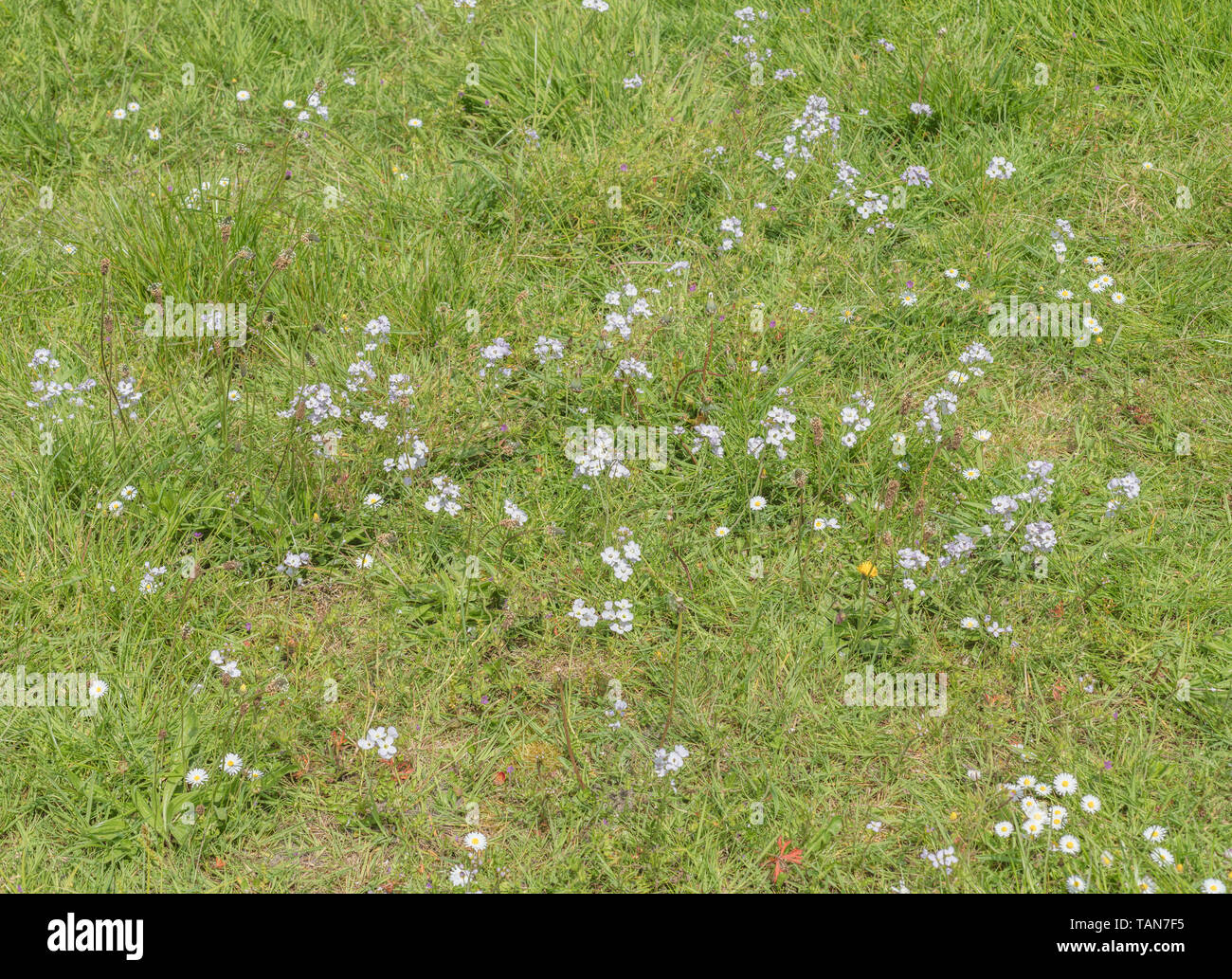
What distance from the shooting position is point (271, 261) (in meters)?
4.24

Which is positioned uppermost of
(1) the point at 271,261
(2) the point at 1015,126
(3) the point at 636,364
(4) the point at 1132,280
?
(2) the point at 1015,126

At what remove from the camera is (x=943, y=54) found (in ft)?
16.0

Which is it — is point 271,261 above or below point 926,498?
above

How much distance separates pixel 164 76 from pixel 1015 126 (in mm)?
4414

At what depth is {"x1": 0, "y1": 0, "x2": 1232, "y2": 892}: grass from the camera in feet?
9.80

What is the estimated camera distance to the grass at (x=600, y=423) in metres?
2.99

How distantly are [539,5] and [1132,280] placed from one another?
3.31 metres

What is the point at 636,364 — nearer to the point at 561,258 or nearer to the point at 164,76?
the point at 561,258

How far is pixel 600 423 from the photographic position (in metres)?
3.95

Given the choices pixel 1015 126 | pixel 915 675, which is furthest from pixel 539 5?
pixel 915 675

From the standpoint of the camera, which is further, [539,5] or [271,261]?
[539,5]

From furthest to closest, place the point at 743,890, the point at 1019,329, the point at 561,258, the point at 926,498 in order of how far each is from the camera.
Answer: the point at 561,258
the point at 1019,329
the point at 926,498
the point at 743,890

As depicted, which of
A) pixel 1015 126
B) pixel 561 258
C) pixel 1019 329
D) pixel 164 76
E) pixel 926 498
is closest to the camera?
pixel 926 498

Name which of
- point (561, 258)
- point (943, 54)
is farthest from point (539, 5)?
point (943, 54)
